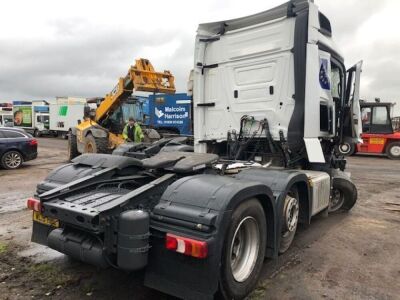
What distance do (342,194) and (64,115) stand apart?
31.6 meters

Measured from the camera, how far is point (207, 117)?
6.38m

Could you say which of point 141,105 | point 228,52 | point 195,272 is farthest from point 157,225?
point 141,105

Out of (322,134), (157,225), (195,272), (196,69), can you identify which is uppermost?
(196,69)

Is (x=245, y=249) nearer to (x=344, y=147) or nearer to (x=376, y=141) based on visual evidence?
(x=344, y=147)

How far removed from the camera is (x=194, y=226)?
2.86m

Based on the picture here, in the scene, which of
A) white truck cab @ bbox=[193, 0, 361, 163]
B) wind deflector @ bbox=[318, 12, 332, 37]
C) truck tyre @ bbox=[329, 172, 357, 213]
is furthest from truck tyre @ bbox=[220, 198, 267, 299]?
truck tyre @ bbox=[329, 172, 357, 213]

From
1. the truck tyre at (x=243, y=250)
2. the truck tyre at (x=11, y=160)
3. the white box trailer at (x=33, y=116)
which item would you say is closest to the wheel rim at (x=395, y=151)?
the truck tyre at (x=11, y=160)

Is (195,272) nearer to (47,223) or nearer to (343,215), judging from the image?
(47,223)

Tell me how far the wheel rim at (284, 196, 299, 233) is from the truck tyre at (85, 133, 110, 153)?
10.1 m

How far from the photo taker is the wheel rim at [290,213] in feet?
13.7

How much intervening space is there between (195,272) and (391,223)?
15.2ft

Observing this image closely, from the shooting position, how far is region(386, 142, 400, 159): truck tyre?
61.3 ft

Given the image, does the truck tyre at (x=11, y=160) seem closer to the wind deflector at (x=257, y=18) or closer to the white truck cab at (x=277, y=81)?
the white truck cab at (x=277, y=81)

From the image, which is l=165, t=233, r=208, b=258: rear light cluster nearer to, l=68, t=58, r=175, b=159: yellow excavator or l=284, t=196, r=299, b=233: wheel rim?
l=284, t=196, r=299, b=233: wheel rim
